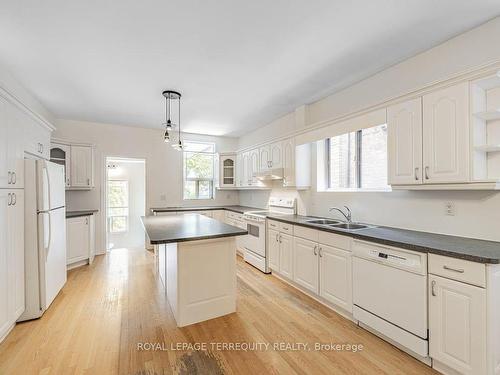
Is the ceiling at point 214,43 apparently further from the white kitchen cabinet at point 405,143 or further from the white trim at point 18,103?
the white kitchen cabinet at point 405,143

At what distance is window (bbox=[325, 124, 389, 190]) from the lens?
9.29 ft

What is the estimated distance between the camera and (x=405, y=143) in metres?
2.20

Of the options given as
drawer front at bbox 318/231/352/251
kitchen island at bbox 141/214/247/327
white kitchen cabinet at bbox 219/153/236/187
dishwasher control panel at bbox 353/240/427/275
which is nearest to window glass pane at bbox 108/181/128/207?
white kitchen cabinet at bbox 219/153/236/187

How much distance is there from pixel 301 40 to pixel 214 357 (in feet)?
9.01

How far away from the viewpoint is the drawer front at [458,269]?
148 centimetres

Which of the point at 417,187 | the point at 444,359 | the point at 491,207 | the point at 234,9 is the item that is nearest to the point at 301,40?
the point at 234,9

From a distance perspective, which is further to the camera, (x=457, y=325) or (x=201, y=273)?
(x=201, y=273)

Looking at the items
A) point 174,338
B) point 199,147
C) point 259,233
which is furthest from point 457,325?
point 199,147

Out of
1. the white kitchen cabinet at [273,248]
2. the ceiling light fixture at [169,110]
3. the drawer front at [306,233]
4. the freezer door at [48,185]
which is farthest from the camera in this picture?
the white kitchen cabinet at [273,248]

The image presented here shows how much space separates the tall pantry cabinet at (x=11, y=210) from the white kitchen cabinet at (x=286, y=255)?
112 inches

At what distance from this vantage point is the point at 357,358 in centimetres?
186

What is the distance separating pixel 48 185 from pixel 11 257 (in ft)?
2.49

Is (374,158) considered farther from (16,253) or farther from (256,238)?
(16,253)

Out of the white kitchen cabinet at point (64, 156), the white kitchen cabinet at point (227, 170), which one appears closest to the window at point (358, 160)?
the white kitchen cabinet at point (227, 170)
